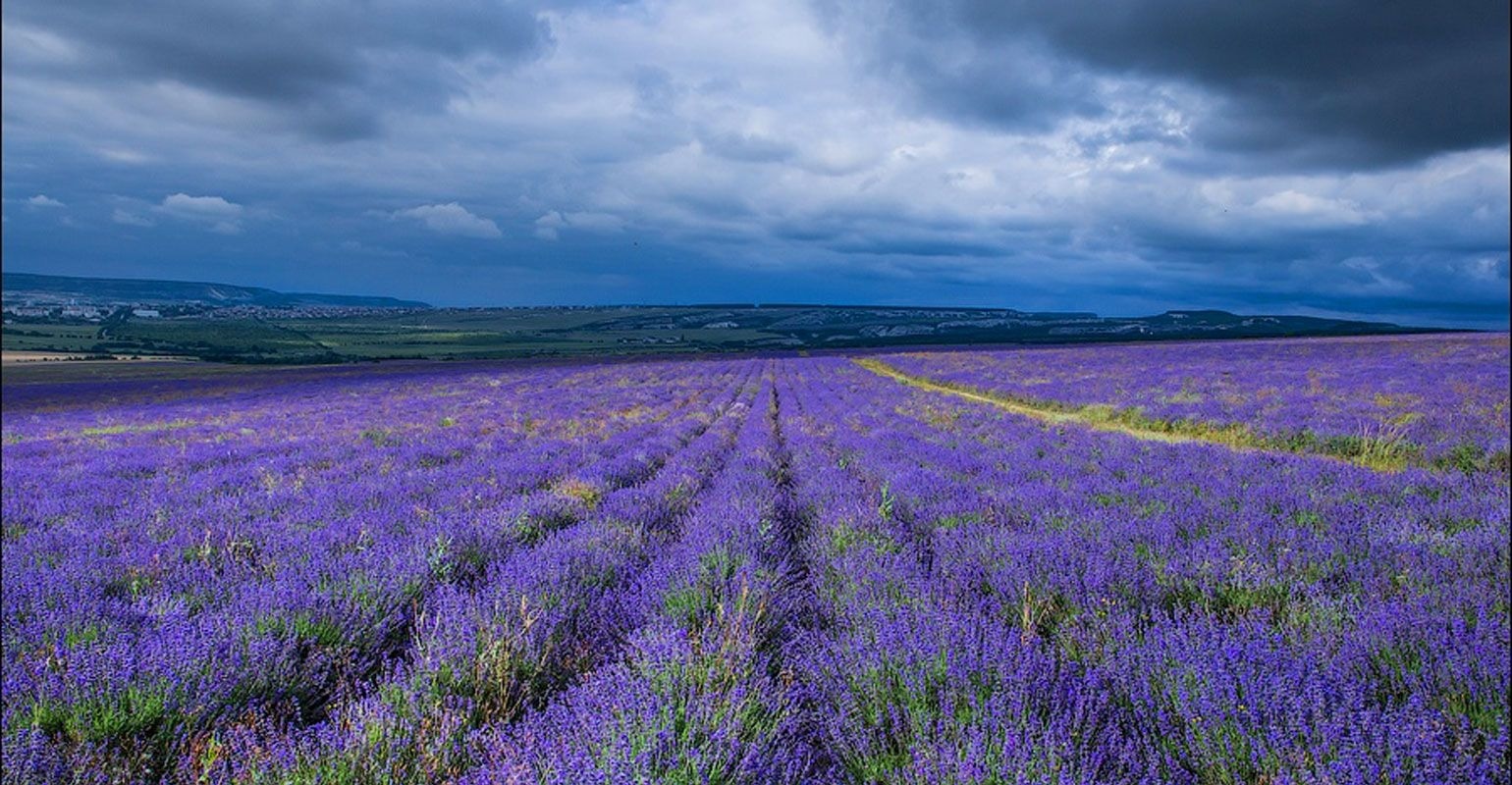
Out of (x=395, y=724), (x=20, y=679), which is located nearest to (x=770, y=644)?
(x=395, y=724)

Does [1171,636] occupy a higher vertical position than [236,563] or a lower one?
higher

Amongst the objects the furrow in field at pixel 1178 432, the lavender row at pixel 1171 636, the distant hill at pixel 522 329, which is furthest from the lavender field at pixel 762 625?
the distant hill at pixel 522 329

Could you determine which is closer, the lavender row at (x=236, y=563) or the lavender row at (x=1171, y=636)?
the lavender row at (x=1171, y=636)

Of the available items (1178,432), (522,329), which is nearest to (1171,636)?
(1178,432)

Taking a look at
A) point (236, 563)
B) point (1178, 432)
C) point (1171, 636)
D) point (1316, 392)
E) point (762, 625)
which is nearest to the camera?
point (1171, 636)

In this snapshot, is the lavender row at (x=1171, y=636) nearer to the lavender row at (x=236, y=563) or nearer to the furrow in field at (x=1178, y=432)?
the lavender row at (x=236, y=563)

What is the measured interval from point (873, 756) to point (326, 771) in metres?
1.65

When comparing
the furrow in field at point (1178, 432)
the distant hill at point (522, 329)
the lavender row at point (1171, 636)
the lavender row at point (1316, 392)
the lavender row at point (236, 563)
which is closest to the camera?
the lavender row at point (1171, 636)

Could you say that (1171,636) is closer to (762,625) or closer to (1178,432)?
(762,625)

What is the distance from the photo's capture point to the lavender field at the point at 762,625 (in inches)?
80.3

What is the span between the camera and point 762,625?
10.9ft

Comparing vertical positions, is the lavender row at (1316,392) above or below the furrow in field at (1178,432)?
above

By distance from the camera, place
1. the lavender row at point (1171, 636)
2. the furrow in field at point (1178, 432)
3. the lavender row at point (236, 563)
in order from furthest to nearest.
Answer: the furrow in field at point (1178, 432), the lavender row at point (236, 563), the lavender row at point (1171, 636)

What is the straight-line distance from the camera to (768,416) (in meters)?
17.1
